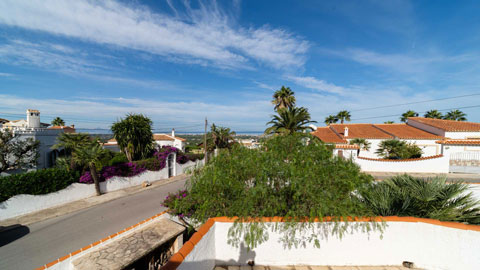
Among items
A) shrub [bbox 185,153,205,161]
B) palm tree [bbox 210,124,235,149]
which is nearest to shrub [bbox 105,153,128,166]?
shrub [bbox 185,153,205,161]

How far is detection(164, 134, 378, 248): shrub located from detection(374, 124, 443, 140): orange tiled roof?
27306 millimetres

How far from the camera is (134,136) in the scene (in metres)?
17.5

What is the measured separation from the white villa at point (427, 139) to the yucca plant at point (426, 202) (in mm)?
8375

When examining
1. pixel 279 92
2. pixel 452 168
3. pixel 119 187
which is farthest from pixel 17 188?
pixel 452 168

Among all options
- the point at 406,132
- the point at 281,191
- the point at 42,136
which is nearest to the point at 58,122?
the point at 42,136

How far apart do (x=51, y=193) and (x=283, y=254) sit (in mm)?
14530

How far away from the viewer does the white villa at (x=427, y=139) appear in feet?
59.7

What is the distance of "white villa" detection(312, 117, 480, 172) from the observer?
18.2 m

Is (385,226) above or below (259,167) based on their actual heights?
below

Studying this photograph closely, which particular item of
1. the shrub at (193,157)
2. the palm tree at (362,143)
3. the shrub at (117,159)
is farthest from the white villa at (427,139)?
the shrub at (117,159)

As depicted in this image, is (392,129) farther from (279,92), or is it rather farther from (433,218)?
(433,218)

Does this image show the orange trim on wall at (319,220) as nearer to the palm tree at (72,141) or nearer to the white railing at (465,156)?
the palm tree at (72,141)

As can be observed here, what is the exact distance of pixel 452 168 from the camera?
18.3 meters

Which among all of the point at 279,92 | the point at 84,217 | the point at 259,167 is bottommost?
the point at 84,217
